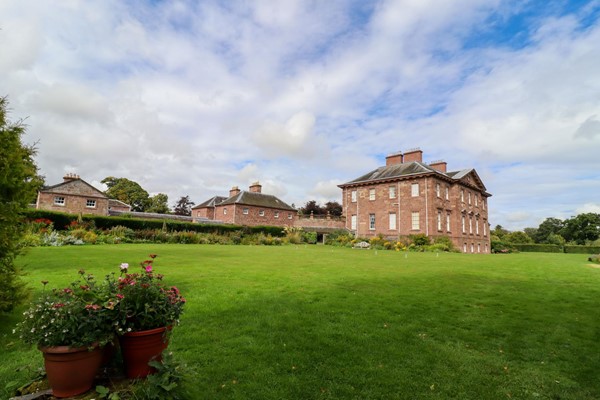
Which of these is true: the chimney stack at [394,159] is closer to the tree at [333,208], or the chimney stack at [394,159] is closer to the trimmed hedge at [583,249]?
the tree at [333,208]

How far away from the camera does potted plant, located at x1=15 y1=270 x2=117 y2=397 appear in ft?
8.79

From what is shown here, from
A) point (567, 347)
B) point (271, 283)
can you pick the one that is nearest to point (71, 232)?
point (271, 283)

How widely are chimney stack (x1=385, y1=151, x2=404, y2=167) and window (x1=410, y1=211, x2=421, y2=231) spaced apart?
321 inches

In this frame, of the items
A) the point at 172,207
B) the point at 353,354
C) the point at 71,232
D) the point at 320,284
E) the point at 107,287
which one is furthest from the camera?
the point at 172,207

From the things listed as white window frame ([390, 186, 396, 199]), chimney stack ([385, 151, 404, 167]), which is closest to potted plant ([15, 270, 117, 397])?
white window frame ([390, 186, 396, 199])

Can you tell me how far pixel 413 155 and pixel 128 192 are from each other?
5158 centimetres

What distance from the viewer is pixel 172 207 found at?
220ft

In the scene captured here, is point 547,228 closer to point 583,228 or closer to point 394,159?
point 583,228

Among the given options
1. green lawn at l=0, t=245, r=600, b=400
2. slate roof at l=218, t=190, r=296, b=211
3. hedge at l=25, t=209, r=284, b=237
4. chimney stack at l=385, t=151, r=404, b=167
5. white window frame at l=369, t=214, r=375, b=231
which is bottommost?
green lawn at l=0, t=245, r=600, b=400

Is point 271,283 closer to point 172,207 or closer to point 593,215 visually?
point 172,207

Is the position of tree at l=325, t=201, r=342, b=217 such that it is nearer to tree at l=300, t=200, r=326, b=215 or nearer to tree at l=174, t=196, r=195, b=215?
tree at l=300, t=200, r=326, b=215

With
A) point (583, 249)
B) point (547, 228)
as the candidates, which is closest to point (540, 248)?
point (583, 249)

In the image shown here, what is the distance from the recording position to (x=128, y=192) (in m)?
60.4

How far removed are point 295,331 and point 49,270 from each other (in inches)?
338
